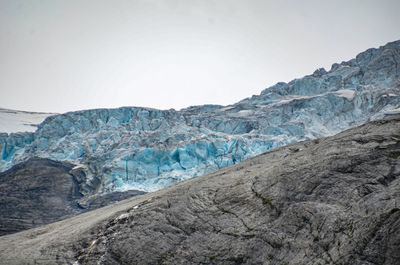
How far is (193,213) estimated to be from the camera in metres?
7.98

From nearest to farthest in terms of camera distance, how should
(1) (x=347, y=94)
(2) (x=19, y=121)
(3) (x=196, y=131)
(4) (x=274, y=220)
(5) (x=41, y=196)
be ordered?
1. (4) (x=274, y=220)
2. (5) (x=41, y=196)
3. (3) (x=196, y=131)
4. (1) (x=347, y=94)
5. (2) (x=19, y=121)

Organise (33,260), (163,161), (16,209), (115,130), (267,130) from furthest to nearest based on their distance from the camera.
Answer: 1. (115,130)
2. (267,130)
3. (163,161)
4. (16,209)
5. (33,260)

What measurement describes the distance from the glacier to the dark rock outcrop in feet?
10.5

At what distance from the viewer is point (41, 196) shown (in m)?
46.4


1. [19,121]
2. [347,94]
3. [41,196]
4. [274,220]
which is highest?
A: [19,121]

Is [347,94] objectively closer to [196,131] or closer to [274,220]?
[196,131]

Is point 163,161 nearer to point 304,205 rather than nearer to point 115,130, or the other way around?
point 115,130

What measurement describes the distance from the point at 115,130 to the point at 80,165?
14245 mm

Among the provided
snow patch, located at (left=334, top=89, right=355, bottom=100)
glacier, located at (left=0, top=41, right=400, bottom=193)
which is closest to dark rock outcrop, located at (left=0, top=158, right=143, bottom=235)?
glacier, located at (left=0, top=41, right=400, bottom=193)

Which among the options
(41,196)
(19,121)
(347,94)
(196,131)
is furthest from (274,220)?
(19,121)

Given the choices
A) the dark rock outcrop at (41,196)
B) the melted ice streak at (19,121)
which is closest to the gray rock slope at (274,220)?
the dark rock outcrop at (41,196)

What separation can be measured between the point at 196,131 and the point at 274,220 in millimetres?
58380

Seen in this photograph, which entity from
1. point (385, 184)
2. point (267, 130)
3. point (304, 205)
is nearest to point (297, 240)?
point (304, 205)

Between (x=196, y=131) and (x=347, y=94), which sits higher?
(x=347, y=94)
